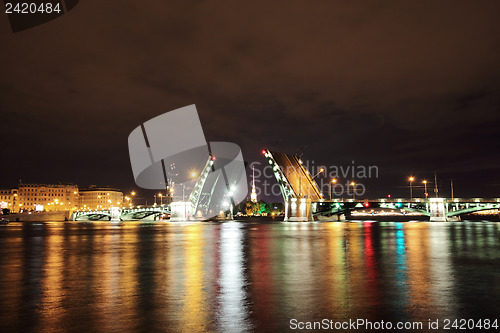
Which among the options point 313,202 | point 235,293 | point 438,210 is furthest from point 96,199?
point 235,293

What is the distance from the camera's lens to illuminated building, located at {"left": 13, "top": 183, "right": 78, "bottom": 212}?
157875 millimetres

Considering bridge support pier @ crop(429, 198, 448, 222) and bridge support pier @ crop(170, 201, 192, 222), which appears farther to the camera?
bridge support pier @ crop(170, 201, 192, 222)

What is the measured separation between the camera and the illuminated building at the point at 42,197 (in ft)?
518

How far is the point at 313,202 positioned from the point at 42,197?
118540 millimetres

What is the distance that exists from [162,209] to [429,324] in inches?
3966

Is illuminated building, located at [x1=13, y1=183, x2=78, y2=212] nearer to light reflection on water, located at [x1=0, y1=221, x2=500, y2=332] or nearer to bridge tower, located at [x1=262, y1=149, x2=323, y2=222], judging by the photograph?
bridge tower, located at [x1=262, y1=149, x2=323, y2=222]

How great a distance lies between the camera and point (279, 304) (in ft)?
23.1

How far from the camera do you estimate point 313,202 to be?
85.4 m

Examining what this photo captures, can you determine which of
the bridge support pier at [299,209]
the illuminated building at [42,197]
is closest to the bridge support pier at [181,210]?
the bridge support pier at [299,209]

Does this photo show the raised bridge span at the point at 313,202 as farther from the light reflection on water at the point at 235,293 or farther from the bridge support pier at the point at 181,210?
the light reflection on water at the point at 235,293

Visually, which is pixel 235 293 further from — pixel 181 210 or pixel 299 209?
pixel 181 210

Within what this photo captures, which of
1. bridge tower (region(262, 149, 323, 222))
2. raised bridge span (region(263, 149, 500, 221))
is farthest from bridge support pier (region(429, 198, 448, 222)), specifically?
bridge tower (region(262, 149, 323, 222))

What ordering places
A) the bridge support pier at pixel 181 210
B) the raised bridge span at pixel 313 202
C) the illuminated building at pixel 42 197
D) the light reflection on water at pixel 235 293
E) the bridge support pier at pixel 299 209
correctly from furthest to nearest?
1. the illuminated building at pixel 42 197
2. the bridge support pier at pixel 181 210
3. the bridge support pier at pixel 299 209
4. the raised bridge span at pixel 313 202
5. the light reflection on water at pixel 235 293

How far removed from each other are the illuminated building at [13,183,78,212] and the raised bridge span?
10433cm
